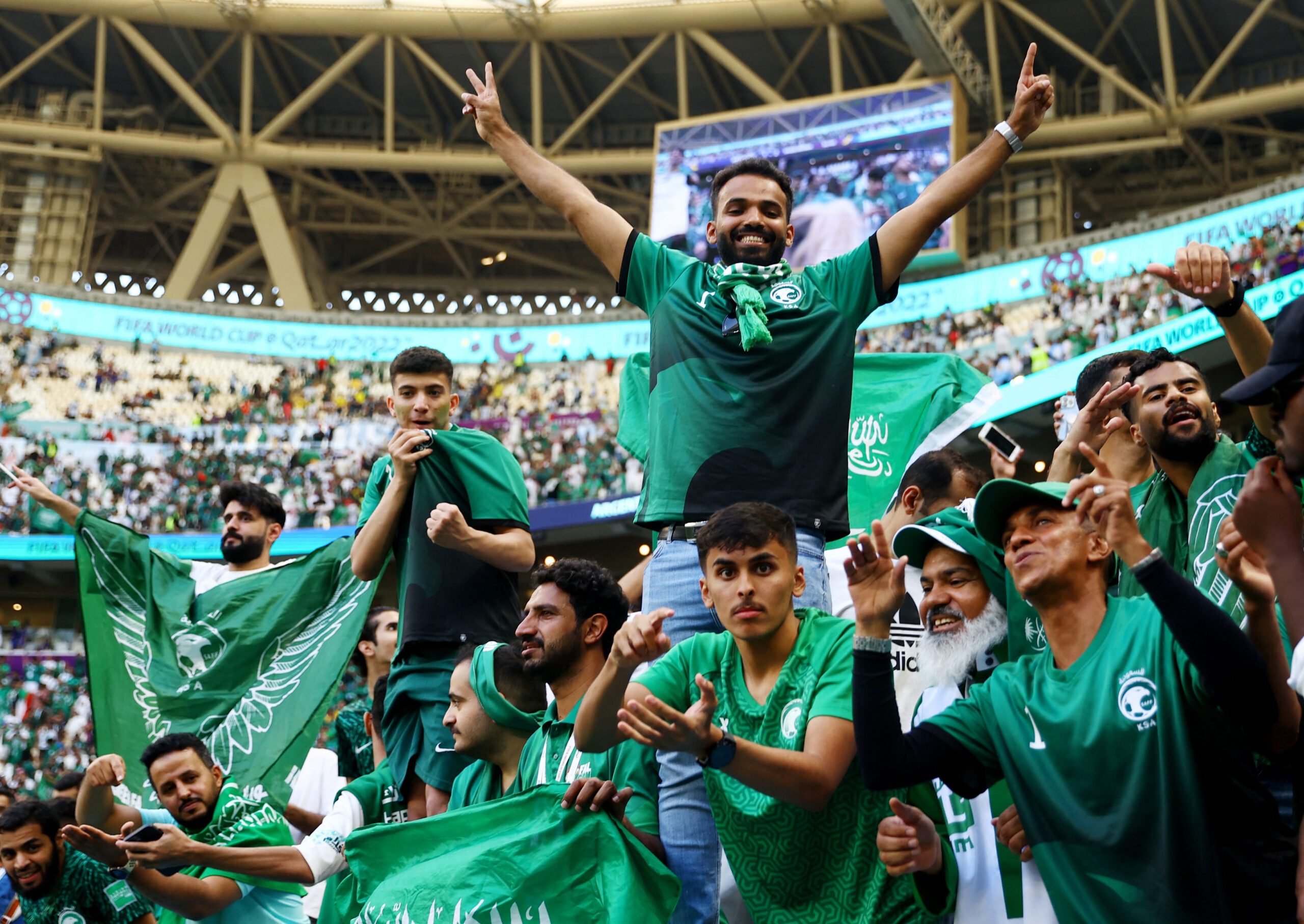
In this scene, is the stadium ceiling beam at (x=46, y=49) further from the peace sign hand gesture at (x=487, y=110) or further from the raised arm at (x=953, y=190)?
the raised arm at (x=953, y=190)

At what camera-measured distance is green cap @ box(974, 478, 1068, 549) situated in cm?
323

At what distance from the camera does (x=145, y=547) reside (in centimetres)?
710

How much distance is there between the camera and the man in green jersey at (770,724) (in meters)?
3.29

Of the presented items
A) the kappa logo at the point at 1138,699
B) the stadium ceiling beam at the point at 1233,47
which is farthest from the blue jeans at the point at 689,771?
the stadium ceiling beam at the point at 1233,47

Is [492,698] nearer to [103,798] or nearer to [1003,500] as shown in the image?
[1003,500]

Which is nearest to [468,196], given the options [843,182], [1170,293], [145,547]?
[843,182]

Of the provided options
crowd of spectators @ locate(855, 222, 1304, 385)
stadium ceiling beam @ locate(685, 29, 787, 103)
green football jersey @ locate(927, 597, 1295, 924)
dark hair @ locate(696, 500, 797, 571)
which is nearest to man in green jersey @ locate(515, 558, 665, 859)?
dark hair @ locate(696, 500, 797, 571)

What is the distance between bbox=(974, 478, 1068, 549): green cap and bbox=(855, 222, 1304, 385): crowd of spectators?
14844 millimetres

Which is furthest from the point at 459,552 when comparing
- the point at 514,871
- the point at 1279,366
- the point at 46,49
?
the point at 46,49

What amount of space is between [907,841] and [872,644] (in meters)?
0.47

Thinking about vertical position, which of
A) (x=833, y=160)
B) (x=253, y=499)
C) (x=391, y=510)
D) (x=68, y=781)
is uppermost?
(x=833, y=160)

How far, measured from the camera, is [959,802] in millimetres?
3504

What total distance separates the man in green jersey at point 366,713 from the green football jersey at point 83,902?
43.0 inches

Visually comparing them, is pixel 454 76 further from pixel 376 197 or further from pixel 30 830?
pixel 30 830
